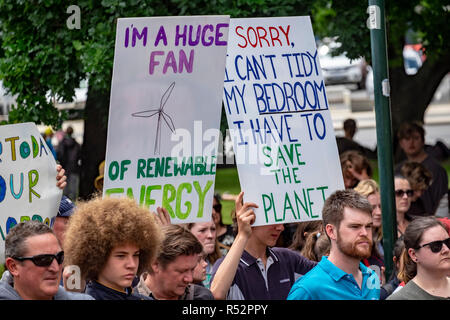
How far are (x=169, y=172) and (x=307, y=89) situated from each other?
3.65ft

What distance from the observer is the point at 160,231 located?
4.59 m

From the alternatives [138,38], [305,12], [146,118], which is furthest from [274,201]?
[305,12]

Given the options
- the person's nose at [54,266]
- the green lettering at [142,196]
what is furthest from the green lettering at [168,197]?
the person's nose at [54,266]

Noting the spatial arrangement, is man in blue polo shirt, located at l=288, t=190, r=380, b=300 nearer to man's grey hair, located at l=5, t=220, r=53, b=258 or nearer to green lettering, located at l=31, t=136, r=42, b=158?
man's grey hair, located at l=5, t=220, r=53, b=258

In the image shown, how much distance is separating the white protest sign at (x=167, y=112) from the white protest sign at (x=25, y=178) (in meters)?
0.40

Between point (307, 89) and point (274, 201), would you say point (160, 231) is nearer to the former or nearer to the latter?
point (274, 201)

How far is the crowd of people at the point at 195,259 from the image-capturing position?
13.5 ft

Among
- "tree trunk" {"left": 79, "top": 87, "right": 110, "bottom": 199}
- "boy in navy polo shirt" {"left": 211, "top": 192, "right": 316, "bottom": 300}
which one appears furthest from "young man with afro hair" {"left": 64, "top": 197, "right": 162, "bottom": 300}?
"tree trunk" {"left": 79, "top": 87, "right": 110, "bottom": 199}

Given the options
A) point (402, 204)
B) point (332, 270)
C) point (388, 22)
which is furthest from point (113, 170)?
point (388, 22)

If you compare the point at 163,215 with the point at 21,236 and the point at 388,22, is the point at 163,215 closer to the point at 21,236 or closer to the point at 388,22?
the point at 21,236

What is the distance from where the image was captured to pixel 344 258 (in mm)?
4910

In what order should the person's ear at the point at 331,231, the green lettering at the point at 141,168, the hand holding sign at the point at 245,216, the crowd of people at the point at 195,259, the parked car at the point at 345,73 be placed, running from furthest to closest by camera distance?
the parked car at the point at 345,73
the green lettering at the point at 141,168
the hand holding sign at the point at 245,216
the person's ear at the point at 331,231
the crowd of people at the point at 195,259

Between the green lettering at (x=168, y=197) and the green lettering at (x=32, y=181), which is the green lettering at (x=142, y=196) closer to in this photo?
the green lettering at (x=168, y=197)

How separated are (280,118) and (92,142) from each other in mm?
4930
